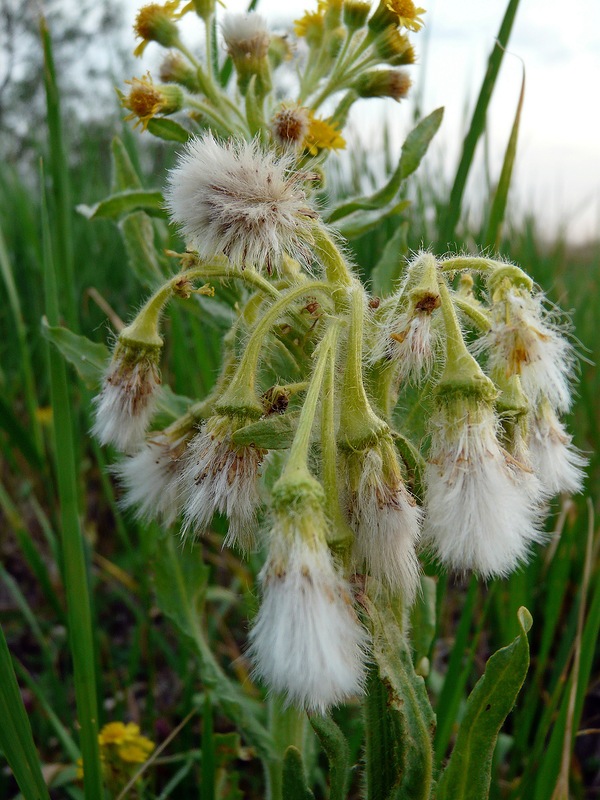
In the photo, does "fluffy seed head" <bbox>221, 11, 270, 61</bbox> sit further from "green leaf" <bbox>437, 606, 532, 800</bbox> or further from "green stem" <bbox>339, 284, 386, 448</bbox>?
"green leaf" <bbox>437, 606, 532, 800</bbox>

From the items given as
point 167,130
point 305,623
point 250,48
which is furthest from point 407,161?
point 305,623

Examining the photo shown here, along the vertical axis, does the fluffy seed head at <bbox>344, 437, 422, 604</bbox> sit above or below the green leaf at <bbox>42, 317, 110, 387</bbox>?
below

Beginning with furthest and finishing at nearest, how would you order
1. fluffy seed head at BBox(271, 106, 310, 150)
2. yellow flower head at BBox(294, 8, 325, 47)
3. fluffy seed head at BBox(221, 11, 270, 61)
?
yellow flower head at BBox(294, 8, 325, 47), fluffy seed head at BBox(221, 11, 270, 61), fluffy seed head at BBox(271, 106, 310, 150)

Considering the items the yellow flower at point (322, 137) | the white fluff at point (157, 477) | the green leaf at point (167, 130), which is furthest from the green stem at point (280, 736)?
the green leaf at point (167, 130)

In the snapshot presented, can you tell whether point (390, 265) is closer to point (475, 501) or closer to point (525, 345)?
point (525, 345)

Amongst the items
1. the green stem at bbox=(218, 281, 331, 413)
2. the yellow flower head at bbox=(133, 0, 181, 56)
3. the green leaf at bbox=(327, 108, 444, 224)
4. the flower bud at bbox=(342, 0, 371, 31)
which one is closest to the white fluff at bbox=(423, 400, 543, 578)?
the green stem at bbox=(218, 281, 331, 413)

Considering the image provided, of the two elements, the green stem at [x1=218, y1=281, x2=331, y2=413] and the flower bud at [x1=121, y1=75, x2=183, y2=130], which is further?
the flower bud at [x1=121, y1=75, x2=183, y2=130]

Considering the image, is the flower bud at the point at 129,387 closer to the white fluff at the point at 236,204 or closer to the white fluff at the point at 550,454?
the white fluff at the point at 236,204
